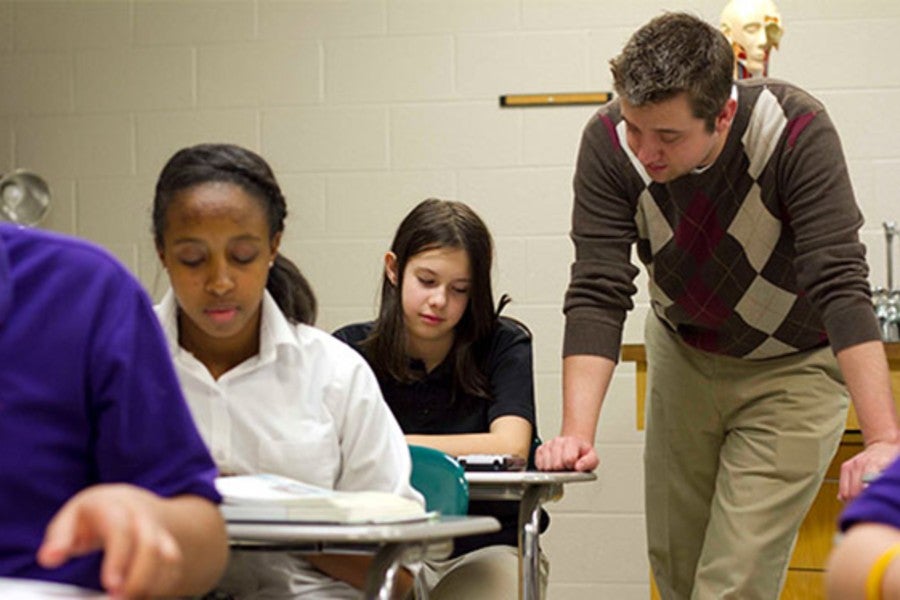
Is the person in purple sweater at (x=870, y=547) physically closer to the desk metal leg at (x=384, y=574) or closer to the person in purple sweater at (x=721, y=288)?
the desk metal leg at (x=384, y=574)

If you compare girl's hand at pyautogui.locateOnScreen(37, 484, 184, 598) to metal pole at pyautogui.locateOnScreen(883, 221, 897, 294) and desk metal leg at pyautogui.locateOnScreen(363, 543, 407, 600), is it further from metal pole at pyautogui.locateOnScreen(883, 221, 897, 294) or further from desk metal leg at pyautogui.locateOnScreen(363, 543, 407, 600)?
metal pole at pyautogui.locateOnScreen(883, 221, 897, 294)

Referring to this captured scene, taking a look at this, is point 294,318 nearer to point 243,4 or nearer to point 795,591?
point 795,591

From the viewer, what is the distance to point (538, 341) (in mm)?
4434

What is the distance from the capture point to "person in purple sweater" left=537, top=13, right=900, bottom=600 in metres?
2.47

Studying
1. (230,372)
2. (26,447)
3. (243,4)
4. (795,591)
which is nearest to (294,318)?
(230,372)

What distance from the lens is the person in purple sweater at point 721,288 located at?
2.47 m

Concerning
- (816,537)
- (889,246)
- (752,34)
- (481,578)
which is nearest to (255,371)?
(481,578)

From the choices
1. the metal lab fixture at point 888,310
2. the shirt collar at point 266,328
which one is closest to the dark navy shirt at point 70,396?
the shirt collar at point 266,328

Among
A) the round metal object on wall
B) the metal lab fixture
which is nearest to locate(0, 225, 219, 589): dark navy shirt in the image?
the metal lab fixture

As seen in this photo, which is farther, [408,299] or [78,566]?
Result: [408,299]

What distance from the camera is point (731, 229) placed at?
2.67 m

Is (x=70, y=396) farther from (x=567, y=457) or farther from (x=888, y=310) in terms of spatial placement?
(x=888, y=310)

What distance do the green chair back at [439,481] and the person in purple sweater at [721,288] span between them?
1.19ft

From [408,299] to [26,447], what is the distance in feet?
6.41
